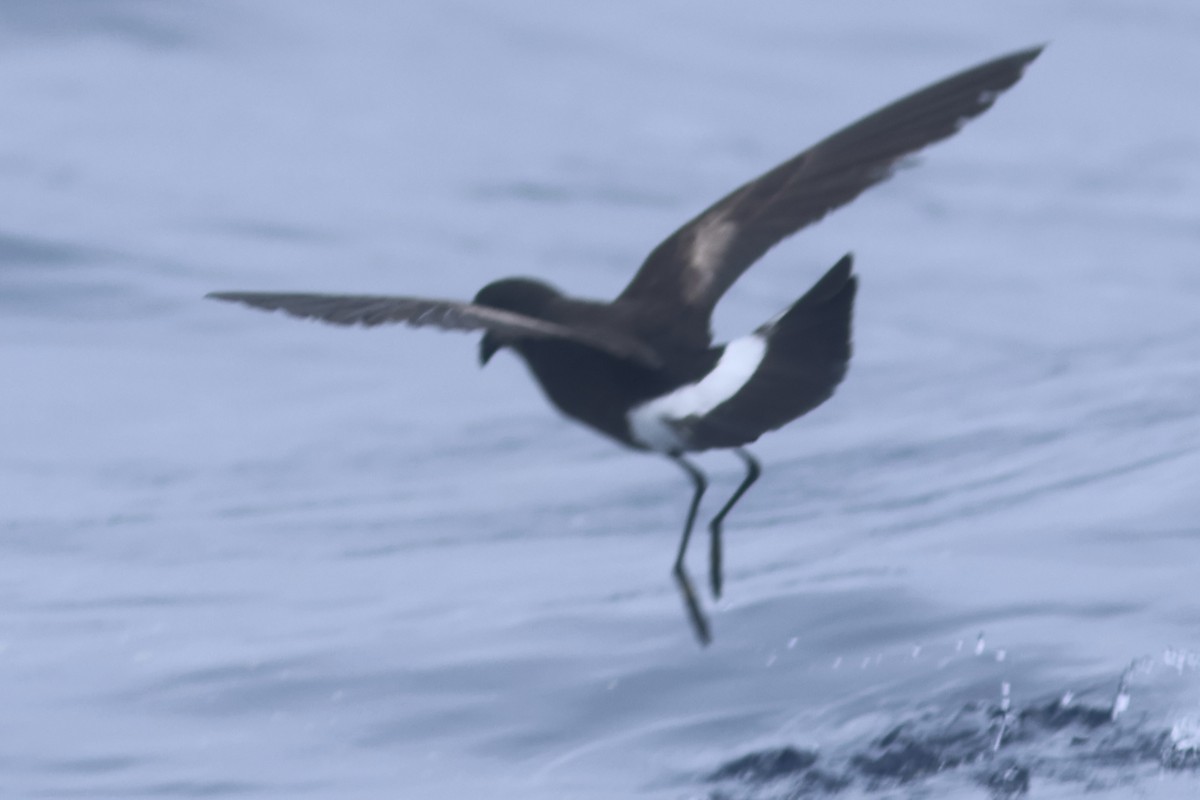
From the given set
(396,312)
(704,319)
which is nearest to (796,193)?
(704,319)

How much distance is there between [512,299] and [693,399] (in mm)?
493

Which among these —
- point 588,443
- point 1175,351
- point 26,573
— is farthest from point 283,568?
point 1175,351

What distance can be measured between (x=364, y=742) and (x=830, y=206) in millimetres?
1977

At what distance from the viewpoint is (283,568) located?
8.17m

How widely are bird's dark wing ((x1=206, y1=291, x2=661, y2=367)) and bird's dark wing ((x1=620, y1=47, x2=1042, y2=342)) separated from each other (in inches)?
30.7

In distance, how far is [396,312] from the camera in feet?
13.7

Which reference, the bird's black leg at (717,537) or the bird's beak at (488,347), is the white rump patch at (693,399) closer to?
the bird's beak at (488,347)

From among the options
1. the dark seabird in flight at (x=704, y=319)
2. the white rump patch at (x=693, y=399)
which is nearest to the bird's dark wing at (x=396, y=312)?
the dark seabird in flight at (x=704, y=319)

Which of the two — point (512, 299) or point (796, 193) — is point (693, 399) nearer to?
point (512, 299)

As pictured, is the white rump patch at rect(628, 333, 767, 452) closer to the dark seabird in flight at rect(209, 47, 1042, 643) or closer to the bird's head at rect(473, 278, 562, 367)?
the dark seabird in flight at rect(209, 47, 1042, 643)

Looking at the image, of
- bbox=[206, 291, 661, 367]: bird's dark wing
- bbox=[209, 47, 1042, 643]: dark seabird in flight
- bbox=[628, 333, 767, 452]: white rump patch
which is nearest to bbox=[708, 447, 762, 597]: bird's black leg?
bbox=[209, 47, 1042, 643]: dark seabird in flight

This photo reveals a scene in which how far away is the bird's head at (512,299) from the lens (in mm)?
4918

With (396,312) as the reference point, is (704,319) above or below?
below

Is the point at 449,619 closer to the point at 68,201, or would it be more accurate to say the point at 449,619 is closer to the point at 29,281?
the point at 29,281
